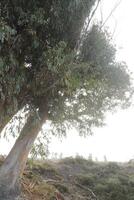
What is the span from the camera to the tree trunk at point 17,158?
13172 millimetres

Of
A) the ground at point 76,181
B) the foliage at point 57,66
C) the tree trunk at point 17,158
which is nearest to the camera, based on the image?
the foliage at point 57,66

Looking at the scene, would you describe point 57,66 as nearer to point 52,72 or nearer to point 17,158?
point 52,72

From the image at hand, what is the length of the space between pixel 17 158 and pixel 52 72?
3.97 m

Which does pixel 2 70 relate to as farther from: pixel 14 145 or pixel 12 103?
pixel 14 145

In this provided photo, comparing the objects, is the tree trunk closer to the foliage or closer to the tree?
the tree

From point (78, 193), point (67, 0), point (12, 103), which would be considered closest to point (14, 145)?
point (12, 103)

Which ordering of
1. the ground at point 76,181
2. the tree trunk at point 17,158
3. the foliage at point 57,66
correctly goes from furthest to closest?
the ground at point 76,181, the tree trunk at point 17,158, the foliage at point 57,66

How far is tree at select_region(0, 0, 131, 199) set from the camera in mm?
10641

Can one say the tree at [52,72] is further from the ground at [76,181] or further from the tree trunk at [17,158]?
the ground at [76,181]

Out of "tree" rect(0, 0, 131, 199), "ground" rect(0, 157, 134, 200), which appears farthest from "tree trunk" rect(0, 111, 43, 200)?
"ground" rect(0, 157, 134, 200)

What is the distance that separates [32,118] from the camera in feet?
43.0

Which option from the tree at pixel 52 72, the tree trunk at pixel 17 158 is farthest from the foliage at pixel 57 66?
the tree trunk at pixel 17 158

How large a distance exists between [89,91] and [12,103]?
3.05m

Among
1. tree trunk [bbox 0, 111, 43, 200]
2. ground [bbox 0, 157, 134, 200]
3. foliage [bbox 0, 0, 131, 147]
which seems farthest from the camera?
ground [bbox 0, 157, 134, 200]
